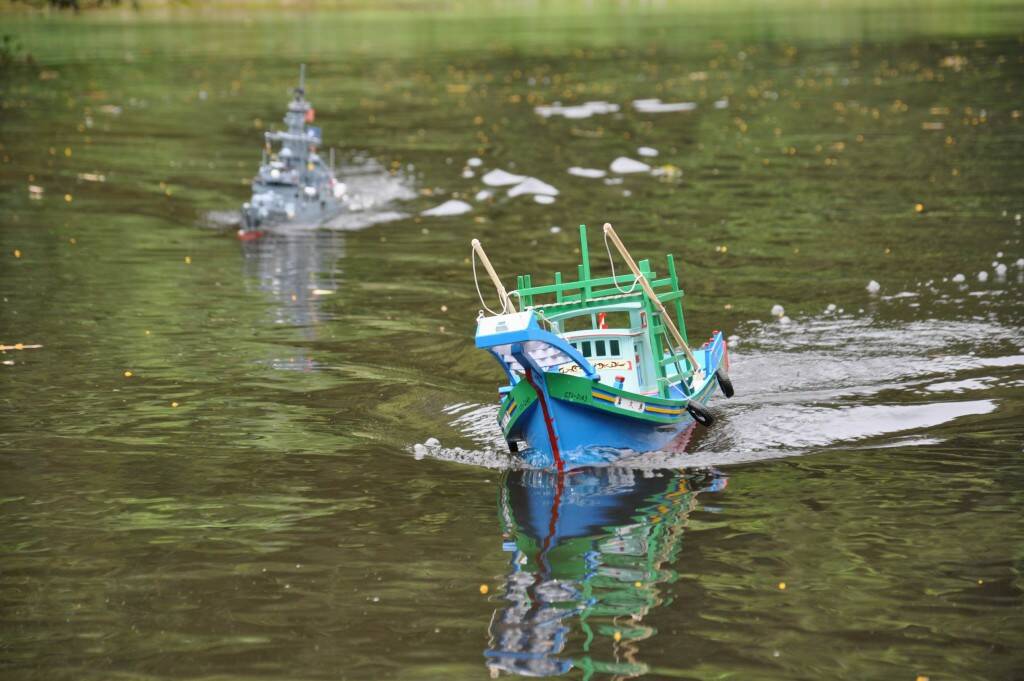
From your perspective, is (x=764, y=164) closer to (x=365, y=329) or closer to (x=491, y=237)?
(x=491, y=237)

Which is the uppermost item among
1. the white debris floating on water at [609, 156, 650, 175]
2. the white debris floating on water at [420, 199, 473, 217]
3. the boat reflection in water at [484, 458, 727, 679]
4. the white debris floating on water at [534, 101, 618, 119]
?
the white debris floating on water at [534, 101, 618, 119]

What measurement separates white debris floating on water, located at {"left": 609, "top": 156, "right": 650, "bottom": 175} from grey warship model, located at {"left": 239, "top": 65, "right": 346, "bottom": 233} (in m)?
11.1

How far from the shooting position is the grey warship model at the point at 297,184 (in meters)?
47.0

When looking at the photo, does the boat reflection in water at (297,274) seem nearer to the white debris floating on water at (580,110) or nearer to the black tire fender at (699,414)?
the black tire fender at (699,414)

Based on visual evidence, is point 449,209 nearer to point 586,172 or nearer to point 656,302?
point 586,172

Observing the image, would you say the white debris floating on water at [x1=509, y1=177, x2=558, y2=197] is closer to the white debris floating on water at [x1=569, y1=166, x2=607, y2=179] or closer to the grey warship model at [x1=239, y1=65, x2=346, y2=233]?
the white debris floating on water at [x1=569, y1=166, x2=607, y2=179]

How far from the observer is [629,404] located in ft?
76.9

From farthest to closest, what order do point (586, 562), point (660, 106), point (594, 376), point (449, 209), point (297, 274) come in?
point (660, 106) < point (449, 209) < point (297, 274) < point (594, 376) < point (586, 562)

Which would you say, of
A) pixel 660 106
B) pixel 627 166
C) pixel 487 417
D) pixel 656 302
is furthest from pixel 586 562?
pixel 660 106

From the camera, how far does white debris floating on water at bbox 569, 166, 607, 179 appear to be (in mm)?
54062

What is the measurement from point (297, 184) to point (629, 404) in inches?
1039

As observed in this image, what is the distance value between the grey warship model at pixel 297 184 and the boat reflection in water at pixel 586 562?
82.9 ft

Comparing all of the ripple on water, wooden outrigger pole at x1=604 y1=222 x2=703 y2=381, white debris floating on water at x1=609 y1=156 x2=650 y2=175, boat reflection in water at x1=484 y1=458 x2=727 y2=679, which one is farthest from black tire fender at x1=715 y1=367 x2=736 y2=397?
white debris floating on water at x1=609 y1=156 x2=650 y2=175

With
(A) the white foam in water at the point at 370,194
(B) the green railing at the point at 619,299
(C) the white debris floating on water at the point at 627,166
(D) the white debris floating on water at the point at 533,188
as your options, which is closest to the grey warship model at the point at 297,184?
(A) the white foam in water at the point at 370,194
